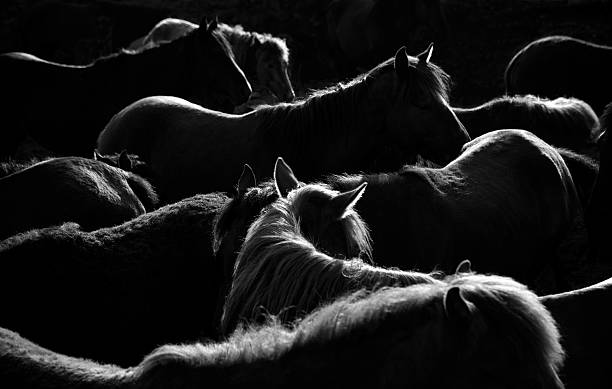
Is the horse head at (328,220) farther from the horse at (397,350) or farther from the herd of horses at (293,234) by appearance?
the horse at (397,350)

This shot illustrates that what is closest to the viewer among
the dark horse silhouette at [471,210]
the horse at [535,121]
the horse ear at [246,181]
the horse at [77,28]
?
the horse ear at [246,181]

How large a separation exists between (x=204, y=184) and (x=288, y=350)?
11.9ft

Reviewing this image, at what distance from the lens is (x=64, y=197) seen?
4.24m

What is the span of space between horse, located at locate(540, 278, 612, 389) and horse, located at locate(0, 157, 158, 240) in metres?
2.18

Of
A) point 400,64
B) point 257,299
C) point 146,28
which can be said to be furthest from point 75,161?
point 146,28

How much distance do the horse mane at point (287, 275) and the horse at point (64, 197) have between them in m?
1.74

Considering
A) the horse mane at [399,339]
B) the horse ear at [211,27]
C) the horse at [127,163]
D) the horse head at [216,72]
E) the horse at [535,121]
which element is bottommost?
the horse at [535,121]

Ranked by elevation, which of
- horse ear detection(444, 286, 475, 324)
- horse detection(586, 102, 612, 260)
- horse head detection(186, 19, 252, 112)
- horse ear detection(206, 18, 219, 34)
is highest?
horse ear detection(206, 18, 219, 34)

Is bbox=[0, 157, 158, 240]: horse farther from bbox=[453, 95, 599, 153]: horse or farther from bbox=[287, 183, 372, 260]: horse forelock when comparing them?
bbox=[453, 95, 599, 153]: horse

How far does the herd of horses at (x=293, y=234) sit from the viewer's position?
1.86 meters

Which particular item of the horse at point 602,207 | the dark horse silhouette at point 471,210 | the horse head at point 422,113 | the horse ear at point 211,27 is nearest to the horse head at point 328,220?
the dark horse silhouette at point 471,210

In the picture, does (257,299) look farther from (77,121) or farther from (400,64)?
(77,121)

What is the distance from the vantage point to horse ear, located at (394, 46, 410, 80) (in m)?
4.89

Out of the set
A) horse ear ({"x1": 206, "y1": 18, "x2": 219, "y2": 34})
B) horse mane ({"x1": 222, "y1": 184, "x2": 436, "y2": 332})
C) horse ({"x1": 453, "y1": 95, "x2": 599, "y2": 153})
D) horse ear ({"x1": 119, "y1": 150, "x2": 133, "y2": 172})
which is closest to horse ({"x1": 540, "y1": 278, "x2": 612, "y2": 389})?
horse mane ({"x1": 222, "y1": 184, "x2": 436, "y2": 332})
